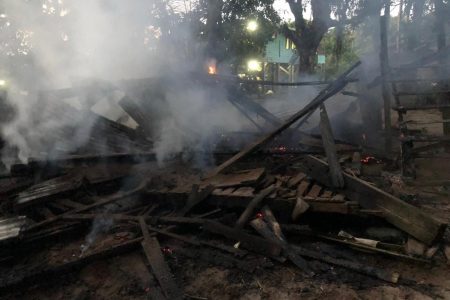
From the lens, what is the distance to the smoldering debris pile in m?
4.16

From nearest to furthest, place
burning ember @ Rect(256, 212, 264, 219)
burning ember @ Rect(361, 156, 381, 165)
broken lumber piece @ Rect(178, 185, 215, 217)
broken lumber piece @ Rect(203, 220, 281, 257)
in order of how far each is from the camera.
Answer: broken lumber piece @ Rect(203, 220, 281, 257) → burning ember @ Rect(256, 212, 264, 219) → broken lumber piece @ Rect(178, 185, 215, 217) → burning ember @ Rect(361, 156, 381, 165)

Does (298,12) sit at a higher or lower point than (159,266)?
higher

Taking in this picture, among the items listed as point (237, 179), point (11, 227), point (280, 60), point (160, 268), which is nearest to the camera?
point (160, 268)

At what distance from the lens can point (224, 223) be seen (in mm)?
4996

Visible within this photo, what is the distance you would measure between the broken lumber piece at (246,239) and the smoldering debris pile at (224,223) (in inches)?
0.5

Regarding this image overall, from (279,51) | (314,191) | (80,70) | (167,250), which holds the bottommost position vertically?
(167,250)

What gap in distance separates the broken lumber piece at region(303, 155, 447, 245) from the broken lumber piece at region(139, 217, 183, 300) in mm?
2758

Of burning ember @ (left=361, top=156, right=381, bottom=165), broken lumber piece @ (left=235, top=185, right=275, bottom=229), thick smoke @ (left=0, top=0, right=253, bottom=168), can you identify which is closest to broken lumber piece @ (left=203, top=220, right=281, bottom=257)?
broken lumber piece @ (left=235, top=185, right=275, bottom=229)

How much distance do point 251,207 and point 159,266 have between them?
1.55m

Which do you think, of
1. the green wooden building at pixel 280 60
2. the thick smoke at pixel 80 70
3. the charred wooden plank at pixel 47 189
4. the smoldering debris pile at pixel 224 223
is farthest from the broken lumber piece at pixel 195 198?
the green wooden building at pixel 280 60

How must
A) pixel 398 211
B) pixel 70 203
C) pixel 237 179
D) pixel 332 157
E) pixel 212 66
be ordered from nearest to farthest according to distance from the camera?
pixel 398 211
pixel 332 157
pixel 237 179
pixel 70 203
pixel 212 66

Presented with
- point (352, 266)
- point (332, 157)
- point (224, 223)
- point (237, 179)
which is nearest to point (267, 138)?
point (237, 179)

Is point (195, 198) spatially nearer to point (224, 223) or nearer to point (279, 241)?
point (224, 223)

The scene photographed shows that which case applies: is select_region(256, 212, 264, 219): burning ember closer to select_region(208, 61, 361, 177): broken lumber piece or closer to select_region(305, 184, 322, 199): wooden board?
select_region(305, 184, 322, 199): wooden board
